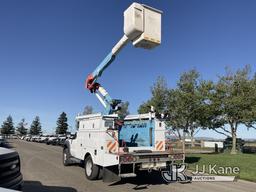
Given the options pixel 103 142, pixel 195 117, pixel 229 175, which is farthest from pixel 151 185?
pixel 195 117

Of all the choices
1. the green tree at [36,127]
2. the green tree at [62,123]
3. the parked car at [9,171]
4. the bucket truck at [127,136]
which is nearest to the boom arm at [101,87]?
the bucket truck at [127,136]

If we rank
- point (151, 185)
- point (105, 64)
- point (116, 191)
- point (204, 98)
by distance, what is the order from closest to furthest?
point (116, 191) → point (151, 185) → point (105, 64) → point (204, 98)

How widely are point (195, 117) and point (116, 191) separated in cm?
2099

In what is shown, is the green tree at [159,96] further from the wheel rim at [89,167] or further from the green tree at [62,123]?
the green tree at [62,123]

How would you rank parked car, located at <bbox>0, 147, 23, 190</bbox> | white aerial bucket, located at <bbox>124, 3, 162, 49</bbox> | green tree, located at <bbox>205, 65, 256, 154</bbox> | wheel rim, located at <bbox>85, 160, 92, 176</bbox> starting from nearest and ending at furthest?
parked car, located at <bbox>0, 147, 23, 190</bbox> < white aerial bucket, located at <bbox>124, 3, 162, 49</bbox> < wheel rim, located at <bbox>85, 160, 92, 176</bbox> < green tree, located at <bbox>205, 65, 256, 154</bbox>

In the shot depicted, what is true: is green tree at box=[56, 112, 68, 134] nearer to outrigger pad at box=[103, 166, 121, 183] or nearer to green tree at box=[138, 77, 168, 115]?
green tree at box=[138, 77, 168, 115]

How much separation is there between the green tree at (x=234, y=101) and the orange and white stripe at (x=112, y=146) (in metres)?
19.3

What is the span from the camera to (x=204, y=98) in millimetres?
28312

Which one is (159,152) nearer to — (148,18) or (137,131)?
(137,131)

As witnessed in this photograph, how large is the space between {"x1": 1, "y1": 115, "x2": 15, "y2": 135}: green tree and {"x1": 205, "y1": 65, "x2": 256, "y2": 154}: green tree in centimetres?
11127

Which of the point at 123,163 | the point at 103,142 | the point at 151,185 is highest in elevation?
the point at 103,142

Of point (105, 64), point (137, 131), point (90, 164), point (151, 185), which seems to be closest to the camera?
point (151, 185)

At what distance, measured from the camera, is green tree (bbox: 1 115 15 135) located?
12303 cm

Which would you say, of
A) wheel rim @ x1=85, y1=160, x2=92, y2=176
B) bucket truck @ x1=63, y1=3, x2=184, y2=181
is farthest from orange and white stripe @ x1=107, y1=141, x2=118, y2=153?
wheel rim @ x1=85, y1=160, x2=92, y2=176
